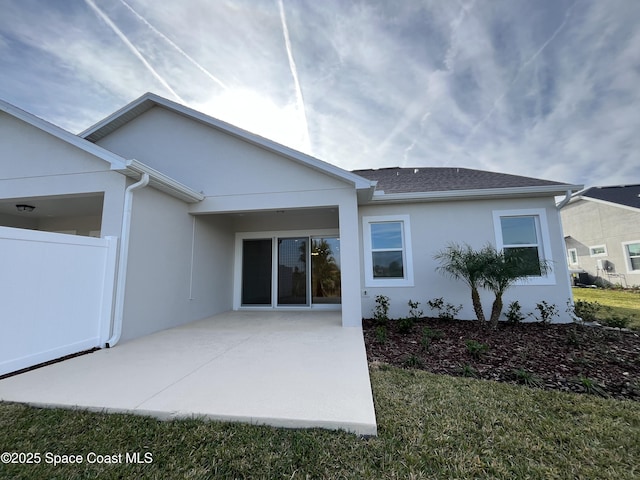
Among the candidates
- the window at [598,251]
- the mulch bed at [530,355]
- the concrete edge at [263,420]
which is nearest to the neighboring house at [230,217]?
the mulch bed at [530,355]

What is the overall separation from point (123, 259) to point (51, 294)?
108 centimetres

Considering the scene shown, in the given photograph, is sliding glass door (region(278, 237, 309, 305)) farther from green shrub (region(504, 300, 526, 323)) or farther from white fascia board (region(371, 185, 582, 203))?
green shrub (region(504, 300, 526, 323))

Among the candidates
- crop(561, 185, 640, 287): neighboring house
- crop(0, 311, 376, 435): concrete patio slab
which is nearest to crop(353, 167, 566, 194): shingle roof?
crop(0, 311, 376, 435): concrete patio slab

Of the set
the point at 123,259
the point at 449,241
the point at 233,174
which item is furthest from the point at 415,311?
the point at 123,259

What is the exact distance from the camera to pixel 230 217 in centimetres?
896

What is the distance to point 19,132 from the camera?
525 centimetres

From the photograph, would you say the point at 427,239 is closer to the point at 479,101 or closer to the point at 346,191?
the point at 346,191

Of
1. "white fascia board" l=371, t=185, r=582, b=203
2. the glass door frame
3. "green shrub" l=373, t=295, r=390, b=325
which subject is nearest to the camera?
"white fascia board" l=371, t=185, r=582, b=203

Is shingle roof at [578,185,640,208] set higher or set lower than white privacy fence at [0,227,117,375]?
higher

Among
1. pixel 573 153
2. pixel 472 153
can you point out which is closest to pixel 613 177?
pixel 573 153

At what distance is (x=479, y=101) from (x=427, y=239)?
16.6 ft

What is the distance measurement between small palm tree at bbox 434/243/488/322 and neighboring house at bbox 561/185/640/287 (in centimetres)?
1226

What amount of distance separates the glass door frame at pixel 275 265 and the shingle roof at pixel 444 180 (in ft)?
8.42

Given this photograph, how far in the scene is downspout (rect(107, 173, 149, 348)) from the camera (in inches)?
184
